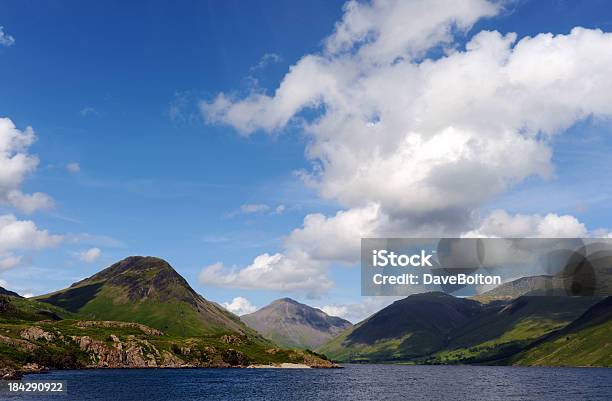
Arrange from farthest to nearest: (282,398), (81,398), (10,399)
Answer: (282,398) → (81,398) → (10,399)

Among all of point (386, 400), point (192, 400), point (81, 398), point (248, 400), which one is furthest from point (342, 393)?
point (81, 398)

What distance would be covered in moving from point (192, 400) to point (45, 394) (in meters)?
46.1

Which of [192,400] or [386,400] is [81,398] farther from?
[386,400]

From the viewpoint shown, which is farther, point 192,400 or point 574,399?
point 574,399

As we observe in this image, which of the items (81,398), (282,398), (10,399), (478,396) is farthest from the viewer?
(478,396)

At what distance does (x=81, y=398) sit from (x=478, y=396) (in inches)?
5248

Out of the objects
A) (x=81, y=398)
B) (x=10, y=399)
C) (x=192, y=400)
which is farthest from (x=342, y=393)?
(x=10, y=399)

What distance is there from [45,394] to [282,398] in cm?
7396

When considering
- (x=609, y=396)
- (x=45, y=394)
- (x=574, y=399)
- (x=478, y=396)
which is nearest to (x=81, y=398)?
(x=45, y=394)

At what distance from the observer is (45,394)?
16188 cm

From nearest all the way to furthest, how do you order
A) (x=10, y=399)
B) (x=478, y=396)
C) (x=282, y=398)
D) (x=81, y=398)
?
(x=10, y=399), (x=81, y=398), (x=282, y=398), (x=478, y=396)

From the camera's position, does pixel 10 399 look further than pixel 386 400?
No

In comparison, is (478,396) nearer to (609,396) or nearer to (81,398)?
(609,396)

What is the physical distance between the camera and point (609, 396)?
189125mm
